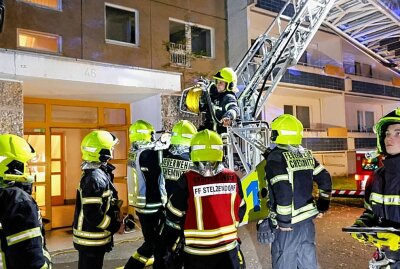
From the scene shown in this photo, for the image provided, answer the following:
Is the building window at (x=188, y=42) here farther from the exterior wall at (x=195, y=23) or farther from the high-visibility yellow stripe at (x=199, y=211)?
the high-visibility yellow stripe at (x=199, y=211)

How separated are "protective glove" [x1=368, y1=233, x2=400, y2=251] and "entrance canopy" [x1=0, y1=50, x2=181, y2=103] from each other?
5.46 m

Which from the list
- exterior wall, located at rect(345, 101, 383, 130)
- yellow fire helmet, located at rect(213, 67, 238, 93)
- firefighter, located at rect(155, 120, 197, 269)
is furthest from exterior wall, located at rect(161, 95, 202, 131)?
exterior wall, located at rect(345, 101, 383, 130)

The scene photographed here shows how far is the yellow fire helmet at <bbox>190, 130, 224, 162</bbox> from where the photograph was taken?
9.59 ft

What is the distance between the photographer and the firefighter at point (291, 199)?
11.8 feet

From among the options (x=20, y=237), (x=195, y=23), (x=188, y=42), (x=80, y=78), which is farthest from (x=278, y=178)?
(x=195, y=23)

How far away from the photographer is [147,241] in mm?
4609

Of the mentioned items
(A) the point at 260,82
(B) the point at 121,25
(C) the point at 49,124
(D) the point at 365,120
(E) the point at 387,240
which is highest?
(B) the point at 121,25

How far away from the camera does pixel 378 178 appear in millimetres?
2844

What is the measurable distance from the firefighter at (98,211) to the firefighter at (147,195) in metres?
0.87

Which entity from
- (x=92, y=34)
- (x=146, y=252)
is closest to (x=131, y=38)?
(x=92, y=34)

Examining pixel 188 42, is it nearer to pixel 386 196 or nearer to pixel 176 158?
pixel 176 158

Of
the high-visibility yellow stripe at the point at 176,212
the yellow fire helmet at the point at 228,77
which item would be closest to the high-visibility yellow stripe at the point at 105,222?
the high-visibility yellow stripe at the point at 176,212

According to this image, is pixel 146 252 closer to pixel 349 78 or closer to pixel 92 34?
pixel 92 34

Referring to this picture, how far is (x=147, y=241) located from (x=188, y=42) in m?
5.99
